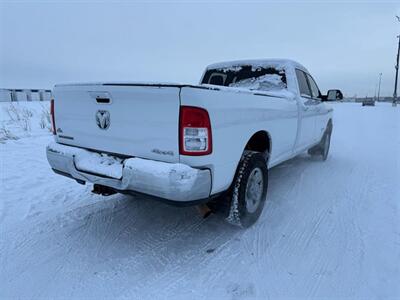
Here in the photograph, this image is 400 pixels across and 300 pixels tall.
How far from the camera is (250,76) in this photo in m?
4.38

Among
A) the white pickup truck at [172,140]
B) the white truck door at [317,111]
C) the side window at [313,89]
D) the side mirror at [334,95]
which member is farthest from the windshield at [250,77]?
the side mirror at [334,95]

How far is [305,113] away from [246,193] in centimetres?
210

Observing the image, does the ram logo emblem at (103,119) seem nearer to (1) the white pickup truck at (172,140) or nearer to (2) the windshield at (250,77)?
(1) the white pickup truck at (172,140)

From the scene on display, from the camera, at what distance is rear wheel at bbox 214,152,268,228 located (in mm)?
2617

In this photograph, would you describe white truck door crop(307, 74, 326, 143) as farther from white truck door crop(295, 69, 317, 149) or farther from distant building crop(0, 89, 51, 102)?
distant building crop(0, 89, 51, 102)

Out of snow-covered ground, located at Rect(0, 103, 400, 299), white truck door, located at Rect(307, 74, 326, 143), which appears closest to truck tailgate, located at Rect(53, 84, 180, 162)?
snow-covered ground, located at Rect(0, 103, 400, 299)

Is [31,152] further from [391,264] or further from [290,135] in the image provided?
[391,264]

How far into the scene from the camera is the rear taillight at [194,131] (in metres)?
1.99

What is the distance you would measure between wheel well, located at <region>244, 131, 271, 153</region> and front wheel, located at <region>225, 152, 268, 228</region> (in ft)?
0.98

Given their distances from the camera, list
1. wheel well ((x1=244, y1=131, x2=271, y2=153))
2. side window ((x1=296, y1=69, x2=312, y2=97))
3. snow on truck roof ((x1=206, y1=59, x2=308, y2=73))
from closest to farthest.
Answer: wheel well ((x1=244, y1=131, x2=271, y2=153)) < snow on truck roof ((x1=206, y1=59, x2=308, y2=73)) < side window ((x1=296, y1=69, x2=312, y2=97))

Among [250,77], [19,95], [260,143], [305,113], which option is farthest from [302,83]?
[19,95]

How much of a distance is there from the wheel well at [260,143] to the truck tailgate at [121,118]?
129cm

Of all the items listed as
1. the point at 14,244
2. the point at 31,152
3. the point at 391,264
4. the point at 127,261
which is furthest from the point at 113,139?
the point at 31,152

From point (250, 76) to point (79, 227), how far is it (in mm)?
3313
